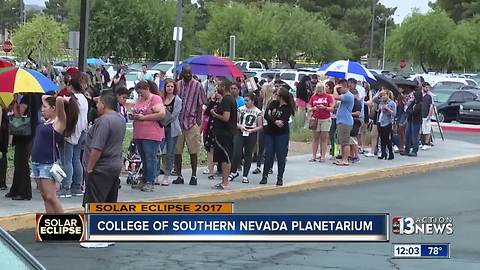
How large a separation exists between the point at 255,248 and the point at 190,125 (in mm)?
4597

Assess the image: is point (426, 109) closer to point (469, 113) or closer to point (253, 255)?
point (253, 255)

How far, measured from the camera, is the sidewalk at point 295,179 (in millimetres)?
11203

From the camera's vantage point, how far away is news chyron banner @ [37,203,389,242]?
528cm

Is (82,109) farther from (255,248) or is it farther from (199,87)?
(255,248)

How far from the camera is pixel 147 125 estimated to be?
39.4ft

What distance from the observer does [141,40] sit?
169 ft

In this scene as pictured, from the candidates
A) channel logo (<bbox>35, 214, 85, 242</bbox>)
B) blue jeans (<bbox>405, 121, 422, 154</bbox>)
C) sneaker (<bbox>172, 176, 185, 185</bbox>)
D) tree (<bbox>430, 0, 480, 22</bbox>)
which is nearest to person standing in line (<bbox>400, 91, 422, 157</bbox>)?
blue jeans (<bbox>405, 121, 422, 154</bbox>)

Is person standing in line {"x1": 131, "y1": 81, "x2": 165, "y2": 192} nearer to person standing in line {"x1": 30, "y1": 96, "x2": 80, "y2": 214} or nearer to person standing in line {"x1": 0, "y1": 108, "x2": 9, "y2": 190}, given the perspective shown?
person standing in line {"x1": 0, "y1": 108, "x2": 9, "y2": 190}

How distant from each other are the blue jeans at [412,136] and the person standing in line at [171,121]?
8091 millimetres

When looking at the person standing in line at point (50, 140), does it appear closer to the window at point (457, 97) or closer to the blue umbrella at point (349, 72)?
the blue umbrella at point (349, 72)

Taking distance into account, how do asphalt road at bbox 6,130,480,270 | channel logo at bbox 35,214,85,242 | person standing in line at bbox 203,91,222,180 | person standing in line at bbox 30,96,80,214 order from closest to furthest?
channel logo at bbox 35,214,85,242, asphalt road at bbox 6,130,480,270, person standing in line at bbox 30,96,80,214, person standing in line at bbox 203,91,222,180

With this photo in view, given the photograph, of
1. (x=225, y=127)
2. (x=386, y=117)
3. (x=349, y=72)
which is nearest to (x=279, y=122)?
(x=225, y=127)

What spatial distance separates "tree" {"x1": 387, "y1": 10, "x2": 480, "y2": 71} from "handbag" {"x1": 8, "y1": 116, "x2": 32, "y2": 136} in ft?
176

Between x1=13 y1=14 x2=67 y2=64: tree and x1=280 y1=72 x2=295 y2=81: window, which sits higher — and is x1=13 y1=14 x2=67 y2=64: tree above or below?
above
